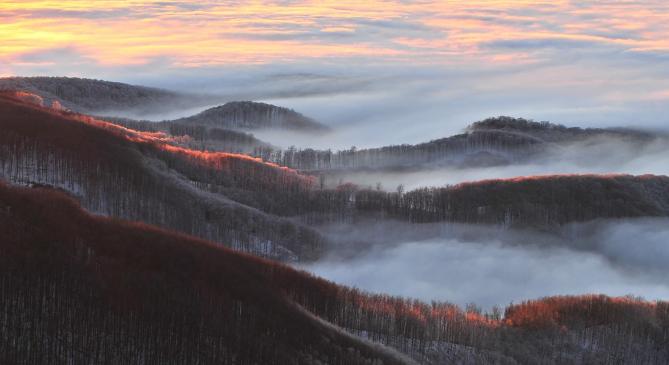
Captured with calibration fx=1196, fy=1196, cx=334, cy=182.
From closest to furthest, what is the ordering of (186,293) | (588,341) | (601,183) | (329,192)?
(186,293) → (588,341) → (329,192) → (601,183)

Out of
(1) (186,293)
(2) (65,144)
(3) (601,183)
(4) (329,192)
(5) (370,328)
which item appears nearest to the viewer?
(1) (186,293)

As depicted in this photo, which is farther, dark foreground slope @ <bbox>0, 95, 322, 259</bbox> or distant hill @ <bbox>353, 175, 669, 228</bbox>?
distant hill @ <bbox>353, 175, 669, 228</bbox>

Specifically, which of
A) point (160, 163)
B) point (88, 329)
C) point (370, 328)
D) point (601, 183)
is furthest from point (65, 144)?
point (601, 183)

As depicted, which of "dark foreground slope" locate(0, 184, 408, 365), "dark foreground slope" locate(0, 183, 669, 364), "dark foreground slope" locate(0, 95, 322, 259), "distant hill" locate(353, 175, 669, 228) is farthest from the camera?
"distant hill" locate(353, 175, 669, 228)

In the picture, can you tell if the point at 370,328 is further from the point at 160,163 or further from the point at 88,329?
the point at 160,163

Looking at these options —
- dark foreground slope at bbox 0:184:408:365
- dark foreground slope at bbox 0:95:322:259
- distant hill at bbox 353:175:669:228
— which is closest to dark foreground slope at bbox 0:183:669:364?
dark foreground slope at bbox 0:184:408:365

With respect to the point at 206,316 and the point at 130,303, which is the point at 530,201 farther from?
the point at 130,303

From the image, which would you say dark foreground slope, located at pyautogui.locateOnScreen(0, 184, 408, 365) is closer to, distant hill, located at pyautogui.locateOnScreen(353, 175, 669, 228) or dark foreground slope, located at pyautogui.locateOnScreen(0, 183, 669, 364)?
dark foreground slope, located at pyautogui.locateOnScreen(0, 183, 669, 364)
